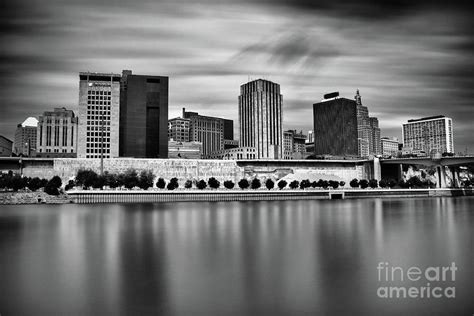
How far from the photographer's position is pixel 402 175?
82.2 metres

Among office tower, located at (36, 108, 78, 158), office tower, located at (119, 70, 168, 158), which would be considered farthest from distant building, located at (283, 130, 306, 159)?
office tower, located at (36, 108, 78, 158)

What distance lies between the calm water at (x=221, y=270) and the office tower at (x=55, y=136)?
75.6 meters

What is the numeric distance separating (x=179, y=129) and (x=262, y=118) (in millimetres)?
29377

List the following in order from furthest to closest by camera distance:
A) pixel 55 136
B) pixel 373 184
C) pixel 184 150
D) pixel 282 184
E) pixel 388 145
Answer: pixel 388 145
pixel 184 150
pixel 55 136
pixel 373 184
pixel 282 184

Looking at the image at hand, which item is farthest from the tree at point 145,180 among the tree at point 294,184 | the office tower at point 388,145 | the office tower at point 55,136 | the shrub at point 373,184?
the office tower at point 388,145

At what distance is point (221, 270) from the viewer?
33.7 ft

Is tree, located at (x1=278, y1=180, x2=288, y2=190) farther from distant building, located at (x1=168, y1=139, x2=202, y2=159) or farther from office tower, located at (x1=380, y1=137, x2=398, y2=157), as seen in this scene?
office tower, located at (x1=380, y1=137, x2=398, y2=157)

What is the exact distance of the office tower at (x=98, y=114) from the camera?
81.9 meters

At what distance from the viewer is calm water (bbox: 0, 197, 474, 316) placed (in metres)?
7.42

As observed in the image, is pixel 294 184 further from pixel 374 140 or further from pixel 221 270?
pixel 374 140

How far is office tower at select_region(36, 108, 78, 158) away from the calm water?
75620 millimetres

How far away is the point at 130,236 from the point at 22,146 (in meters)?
124

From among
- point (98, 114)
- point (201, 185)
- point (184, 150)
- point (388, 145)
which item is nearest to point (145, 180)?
point (201, 185)

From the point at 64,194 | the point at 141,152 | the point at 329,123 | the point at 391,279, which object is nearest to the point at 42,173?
the point at 64,194
